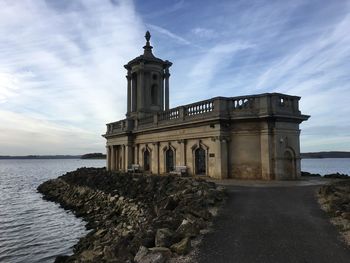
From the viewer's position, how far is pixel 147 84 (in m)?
34.4

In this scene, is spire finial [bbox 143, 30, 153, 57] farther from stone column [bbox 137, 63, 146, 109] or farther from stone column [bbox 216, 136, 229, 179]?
stone column [bbox 216, 136, 229, 179]

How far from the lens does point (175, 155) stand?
88.8 ft

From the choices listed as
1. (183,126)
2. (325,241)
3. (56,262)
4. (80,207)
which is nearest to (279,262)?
(325,241)

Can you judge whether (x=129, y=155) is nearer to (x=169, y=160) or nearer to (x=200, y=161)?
(x=169, y=160)

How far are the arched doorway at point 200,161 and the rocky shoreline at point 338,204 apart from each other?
1041 centimetres

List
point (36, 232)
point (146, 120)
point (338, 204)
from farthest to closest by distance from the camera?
point (146, 120)
point (36, 232)
point (338, 204)

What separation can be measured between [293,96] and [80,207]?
19379 mm

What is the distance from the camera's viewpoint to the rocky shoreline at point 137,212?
9.36 m

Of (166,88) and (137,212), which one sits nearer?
(137,212)

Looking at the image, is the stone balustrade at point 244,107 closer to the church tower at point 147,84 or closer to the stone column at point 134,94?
the church tower at point 147,84

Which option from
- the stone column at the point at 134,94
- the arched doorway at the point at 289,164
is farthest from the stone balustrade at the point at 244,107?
the stone column at the point at 134,94

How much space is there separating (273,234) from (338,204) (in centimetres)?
380

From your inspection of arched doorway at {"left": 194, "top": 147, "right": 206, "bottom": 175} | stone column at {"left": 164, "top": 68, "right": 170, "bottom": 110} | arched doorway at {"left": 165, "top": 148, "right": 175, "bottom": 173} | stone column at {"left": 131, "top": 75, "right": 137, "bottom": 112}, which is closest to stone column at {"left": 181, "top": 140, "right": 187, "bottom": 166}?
arched doorway at {"left": 194, "top": 147, "right": 206, "bottom": 175}

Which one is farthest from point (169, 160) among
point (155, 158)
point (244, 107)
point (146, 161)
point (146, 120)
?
point (244, 107)
